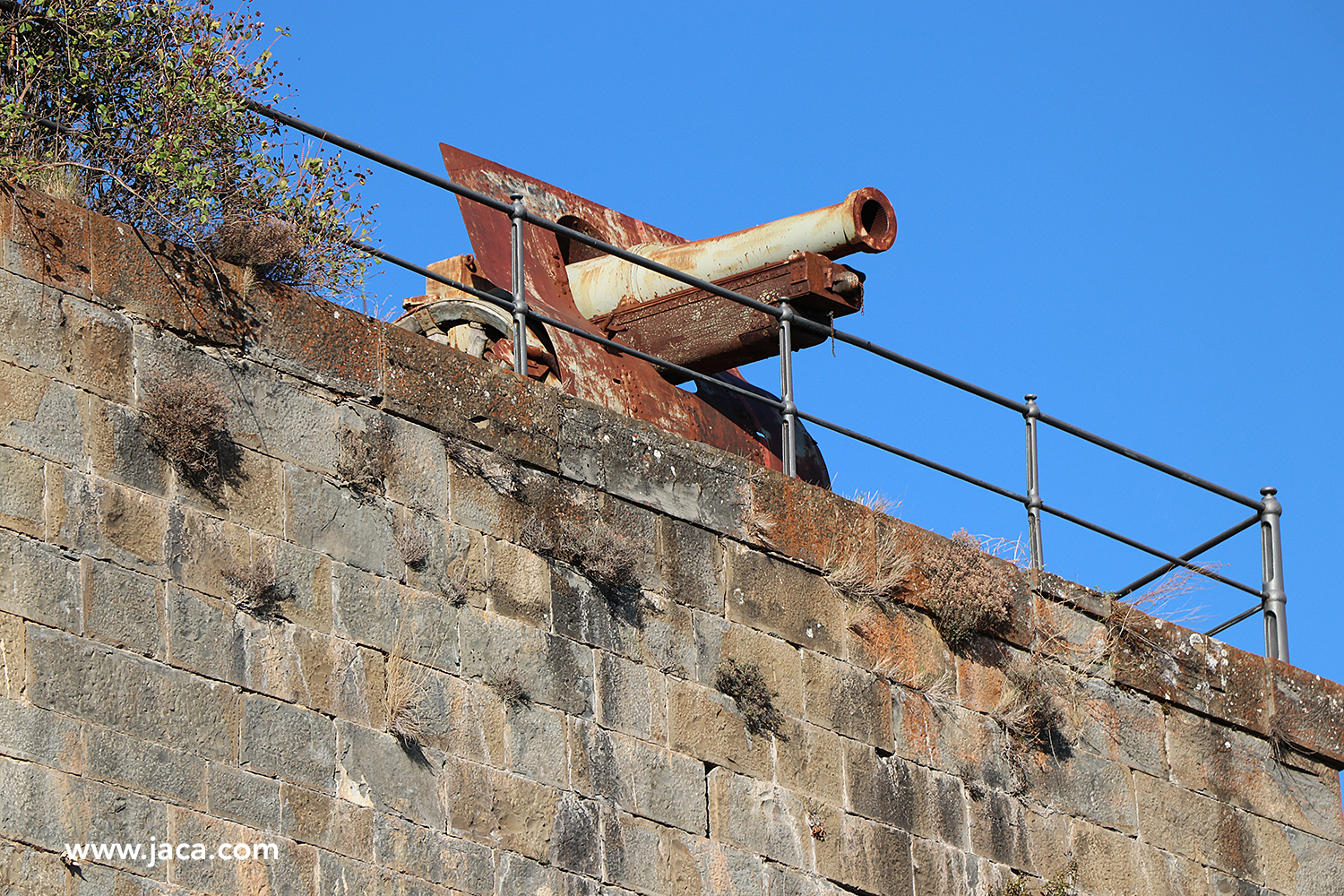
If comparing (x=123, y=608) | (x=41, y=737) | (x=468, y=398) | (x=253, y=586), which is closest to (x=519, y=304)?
(x=468, y=398)

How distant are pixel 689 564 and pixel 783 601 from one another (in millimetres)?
490

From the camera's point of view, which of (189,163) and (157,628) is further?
(189,163)

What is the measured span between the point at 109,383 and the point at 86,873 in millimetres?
1585

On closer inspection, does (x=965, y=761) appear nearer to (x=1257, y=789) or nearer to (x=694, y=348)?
(x=1257, y=789)

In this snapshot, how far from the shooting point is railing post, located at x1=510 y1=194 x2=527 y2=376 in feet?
26.4

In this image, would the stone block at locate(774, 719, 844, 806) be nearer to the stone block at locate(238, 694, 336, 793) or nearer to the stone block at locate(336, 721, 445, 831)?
the stone block at locate(336, 721, 445, 831)

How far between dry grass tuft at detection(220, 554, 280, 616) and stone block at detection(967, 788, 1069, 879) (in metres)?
3.30

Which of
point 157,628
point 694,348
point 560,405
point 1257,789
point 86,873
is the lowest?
point 86,873

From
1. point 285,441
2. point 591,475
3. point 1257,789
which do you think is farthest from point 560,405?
point 1257,789

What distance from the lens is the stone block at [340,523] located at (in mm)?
7102

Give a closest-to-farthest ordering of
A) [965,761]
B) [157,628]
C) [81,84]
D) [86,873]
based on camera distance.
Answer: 1. [86,873]
2. [157,628]
3. [81,84]
4. [965,761]

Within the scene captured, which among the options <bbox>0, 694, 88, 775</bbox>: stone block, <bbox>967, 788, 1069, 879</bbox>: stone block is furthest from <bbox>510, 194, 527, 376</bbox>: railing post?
<bbox>967, 788, 1069, 879</bbox>: stone block

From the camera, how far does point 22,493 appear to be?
638cm

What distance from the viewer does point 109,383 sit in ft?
22.1
